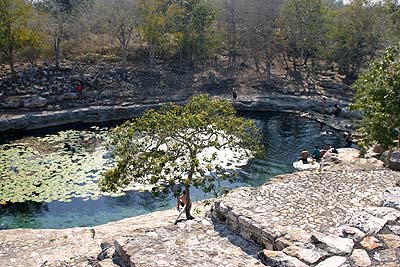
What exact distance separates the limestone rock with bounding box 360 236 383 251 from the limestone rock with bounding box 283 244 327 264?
883mm

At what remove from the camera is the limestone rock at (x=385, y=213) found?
9.57 m

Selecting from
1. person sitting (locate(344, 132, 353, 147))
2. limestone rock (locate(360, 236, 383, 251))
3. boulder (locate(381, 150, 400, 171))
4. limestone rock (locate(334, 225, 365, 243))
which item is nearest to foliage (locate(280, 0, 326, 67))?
person sitting (locate(344, 132, 353, 147))

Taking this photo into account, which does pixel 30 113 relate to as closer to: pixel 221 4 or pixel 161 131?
pixel 161 131

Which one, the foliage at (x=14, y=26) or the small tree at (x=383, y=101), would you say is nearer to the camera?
the small tree at (x=383, y=101)

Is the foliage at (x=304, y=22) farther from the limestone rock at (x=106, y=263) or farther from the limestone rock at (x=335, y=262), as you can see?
the limestone rock at (x=335, y=262)

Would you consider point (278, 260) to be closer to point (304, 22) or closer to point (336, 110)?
point (336, 110)

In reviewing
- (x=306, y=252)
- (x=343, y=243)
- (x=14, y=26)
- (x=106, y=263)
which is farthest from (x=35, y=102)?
(x=343, y=243)

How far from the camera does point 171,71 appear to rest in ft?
132

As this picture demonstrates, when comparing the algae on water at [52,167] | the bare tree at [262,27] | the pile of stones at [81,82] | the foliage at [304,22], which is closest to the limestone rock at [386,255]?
the algae on water at [52,167]

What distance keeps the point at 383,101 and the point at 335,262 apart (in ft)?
32.8

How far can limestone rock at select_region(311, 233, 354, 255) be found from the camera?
839 centimetres

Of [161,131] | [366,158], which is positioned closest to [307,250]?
[161,131]

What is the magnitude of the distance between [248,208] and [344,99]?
87.1ft

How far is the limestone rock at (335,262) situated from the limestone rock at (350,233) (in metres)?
0.77
